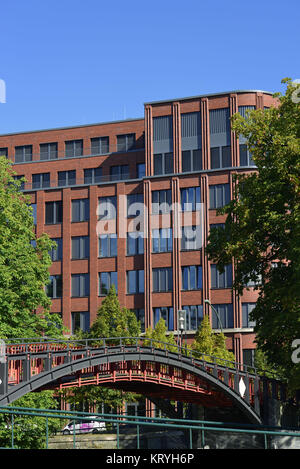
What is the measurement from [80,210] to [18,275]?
3925 centimetres

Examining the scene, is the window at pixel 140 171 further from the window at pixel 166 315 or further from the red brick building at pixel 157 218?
the window at pixel 166 315

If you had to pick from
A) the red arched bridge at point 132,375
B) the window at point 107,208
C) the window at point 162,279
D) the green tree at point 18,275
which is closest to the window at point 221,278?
the window at point 162,279

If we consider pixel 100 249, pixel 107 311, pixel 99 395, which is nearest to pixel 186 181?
pixel 100 249

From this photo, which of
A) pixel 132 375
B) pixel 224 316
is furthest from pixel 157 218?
pixel 132 375

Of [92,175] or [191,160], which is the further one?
[92,175]

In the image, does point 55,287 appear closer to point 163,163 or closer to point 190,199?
point 190,199

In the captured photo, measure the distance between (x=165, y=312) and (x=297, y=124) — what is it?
40.1 meters

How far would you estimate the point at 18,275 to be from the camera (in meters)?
39.8

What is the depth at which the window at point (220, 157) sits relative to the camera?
7294 centimetres

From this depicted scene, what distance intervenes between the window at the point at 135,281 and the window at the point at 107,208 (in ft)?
18.9

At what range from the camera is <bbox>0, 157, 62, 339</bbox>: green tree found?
126ft

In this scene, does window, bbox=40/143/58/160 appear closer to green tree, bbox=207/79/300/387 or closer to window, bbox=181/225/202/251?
window, bbox=181/225/202/251

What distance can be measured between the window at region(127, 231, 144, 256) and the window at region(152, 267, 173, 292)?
2853mm

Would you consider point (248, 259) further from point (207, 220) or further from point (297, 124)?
point (207, 220)
